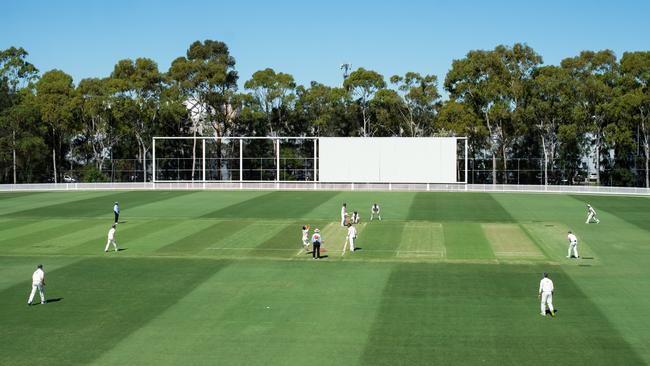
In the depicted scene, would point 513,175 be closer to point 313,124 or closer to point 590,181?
point 590,181

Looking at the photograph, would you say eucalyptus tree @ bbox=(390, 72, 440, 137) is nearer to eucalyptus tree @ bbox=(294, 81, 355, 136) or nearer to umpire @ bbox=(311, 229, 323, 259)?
eucalyptus tree @ bbox=(294, 81, 355, 136)

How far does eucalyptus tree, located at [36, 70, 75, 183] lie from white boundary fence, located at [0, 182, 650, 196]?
2189 cm

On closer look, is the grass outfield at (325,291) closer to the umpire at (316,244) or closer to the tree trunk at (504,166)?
the umpire at (316,244)

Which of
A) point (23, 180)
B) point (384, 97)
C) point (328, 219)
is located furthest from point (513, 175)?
point (23, 180)

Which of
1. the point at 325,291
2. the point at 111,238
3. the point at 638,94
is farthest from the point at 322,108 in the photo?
the point at 325,291

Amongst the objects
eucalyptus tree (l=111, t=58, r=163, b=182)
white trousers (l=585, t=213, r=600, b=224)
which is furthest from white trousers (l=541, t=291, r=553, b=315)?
eucalyptus tree (l=111, t=58, r=163, b=182)

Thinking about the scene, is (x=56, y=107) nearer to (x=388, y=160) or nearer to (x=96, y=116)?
(x=96, y=116)

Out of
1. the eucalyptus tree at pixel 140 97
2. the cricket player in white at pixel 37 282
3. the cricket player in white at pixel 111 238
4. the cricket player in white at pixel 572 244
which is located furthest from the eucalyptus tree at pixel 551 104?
the cricket player in white at pixel 37 282

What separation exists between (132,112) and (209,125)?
12.4 m

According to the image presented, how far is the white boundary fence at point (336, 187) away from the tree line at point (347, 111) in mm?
13829

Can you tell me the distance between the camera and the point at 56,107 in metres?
112

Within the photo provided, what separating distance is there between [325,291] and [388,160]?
5308 cm

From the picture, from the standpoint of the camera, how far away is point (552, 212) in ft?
212

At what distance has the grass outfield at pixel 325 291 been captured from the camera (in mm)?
25062
